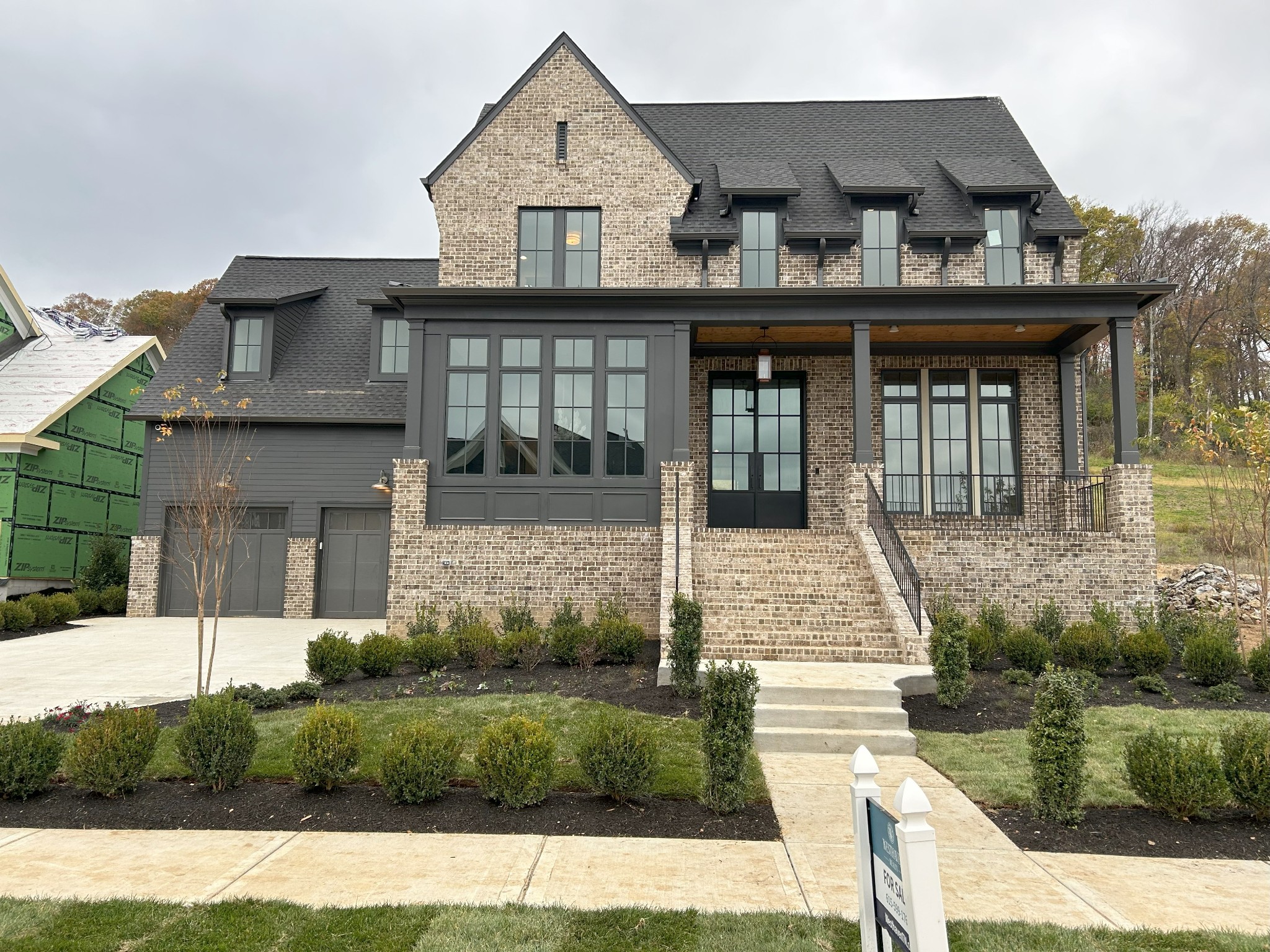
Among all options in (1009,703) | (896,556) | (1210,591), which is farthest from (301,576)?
(1210,591)

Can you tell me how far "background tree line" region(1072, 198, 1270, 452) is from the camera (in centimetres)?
3186

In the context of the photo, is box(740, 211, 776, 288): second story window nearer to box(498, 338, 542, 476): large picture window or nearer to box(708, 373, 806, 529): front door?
box(708, 373, 806, 529): front door

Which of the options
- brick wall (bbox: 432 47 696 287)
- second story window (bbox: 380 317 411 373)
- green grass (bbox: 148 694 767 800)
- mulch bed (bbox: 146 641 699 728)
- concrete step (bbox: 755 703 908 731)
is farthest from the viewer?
second story window (bbox: 380 317 411 373)

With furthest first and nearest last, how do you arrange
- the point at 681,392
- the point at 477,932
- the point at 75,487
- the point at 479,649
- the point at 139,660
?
the point at 75,487 → the point at 681,392 → the point at 139,660 → the point at 479,649 → the point at 477,932

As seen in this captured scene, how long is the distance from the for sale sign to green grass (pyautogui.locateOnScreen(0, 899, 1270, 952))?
1.00 metres

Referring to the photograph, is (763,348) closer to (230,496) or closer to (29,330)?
(230,496)

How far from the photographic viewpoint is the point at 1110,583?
1232cm

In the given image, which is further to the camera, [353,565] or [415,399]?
[353,565]

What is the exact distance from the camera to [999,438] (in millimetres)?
15039

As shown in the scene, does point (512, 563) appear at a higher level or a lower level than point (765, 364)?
lower

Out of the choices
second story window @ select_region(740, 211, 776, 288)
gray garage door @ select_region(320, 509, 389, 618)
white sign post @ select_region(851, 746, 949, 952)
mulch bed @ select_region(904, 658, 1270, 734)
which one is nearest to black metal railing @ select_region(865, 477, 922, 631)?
mulch bed @ select_region(904, 658, 1270, 734)

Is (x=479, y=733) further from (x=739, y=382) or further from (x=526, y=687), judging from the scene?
(x=739, y=382)

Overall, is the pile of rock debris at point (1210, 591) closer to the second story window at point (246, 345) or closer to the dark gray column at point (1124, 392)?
the dark gray column at point (1124, 392)

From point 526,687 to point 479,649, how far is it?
1.31 metres
